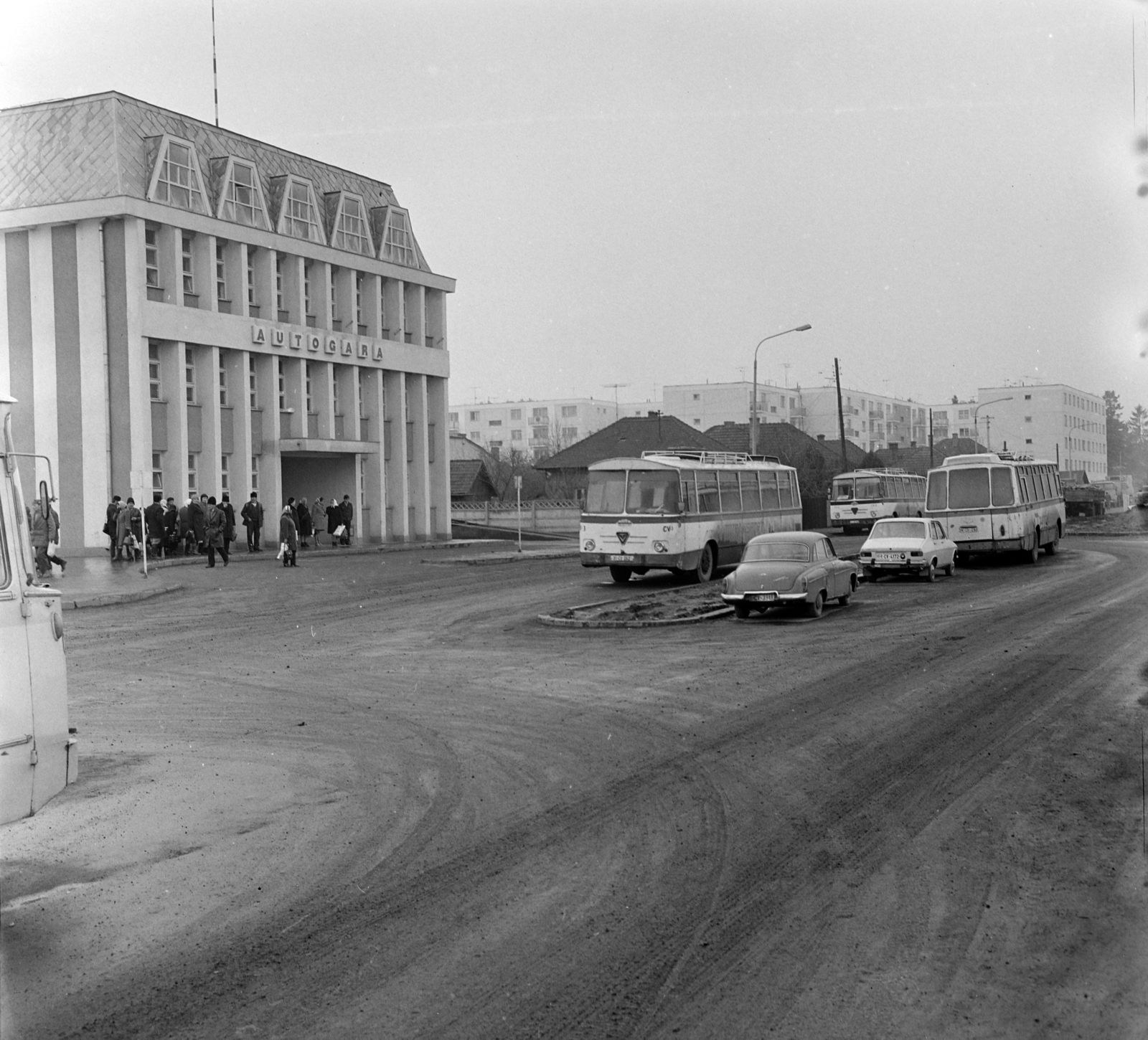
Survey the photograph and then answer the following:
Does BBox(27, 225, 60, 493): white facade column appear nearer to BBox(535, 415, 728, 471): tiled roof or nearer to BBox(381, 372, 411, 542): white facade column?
BBox(381, 372, 411, 542): white facade column

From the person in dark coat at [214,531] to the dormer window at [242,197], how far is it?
49.9ft

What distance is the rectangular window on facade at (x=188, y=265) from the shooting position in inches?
1738

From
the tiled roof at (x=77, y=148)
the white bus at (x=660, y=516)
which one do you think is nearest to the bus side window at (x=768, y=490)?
the white bus at (x=660, y=516)

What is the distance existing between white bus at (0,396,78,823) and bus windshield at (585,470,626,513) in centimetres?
2118

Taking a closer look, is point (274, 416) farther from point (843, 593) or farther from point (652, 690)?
point (652, 690)

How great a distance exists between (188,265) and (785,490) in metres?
23.4

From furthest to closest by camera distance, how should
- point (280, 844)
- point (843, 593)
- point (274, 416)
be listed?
point (274, 416), point (843, 593), point (280, 844)

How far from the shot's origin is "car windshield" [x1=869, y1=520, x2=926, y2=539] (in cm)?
2859

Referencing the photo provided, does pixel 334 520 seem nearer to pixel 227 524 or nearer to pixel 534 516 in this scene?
pixel 227 524

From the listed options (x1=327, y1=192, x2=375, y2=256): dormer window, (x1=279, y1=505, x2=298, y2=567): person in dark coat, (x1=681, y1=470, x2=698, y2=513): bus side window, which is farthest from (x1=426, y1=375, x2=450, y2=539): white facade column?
(x1=681, y1=470, x2=698, y2=513): bus side window

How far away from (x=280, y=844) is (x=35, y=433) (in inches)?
1504

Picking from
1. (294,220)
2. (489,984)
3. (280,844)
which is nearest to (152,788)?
(280,844)

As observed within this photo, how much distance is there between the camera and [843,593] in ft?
74.1

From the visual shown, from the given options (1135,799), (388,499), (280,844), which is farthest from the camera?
(388,499)
